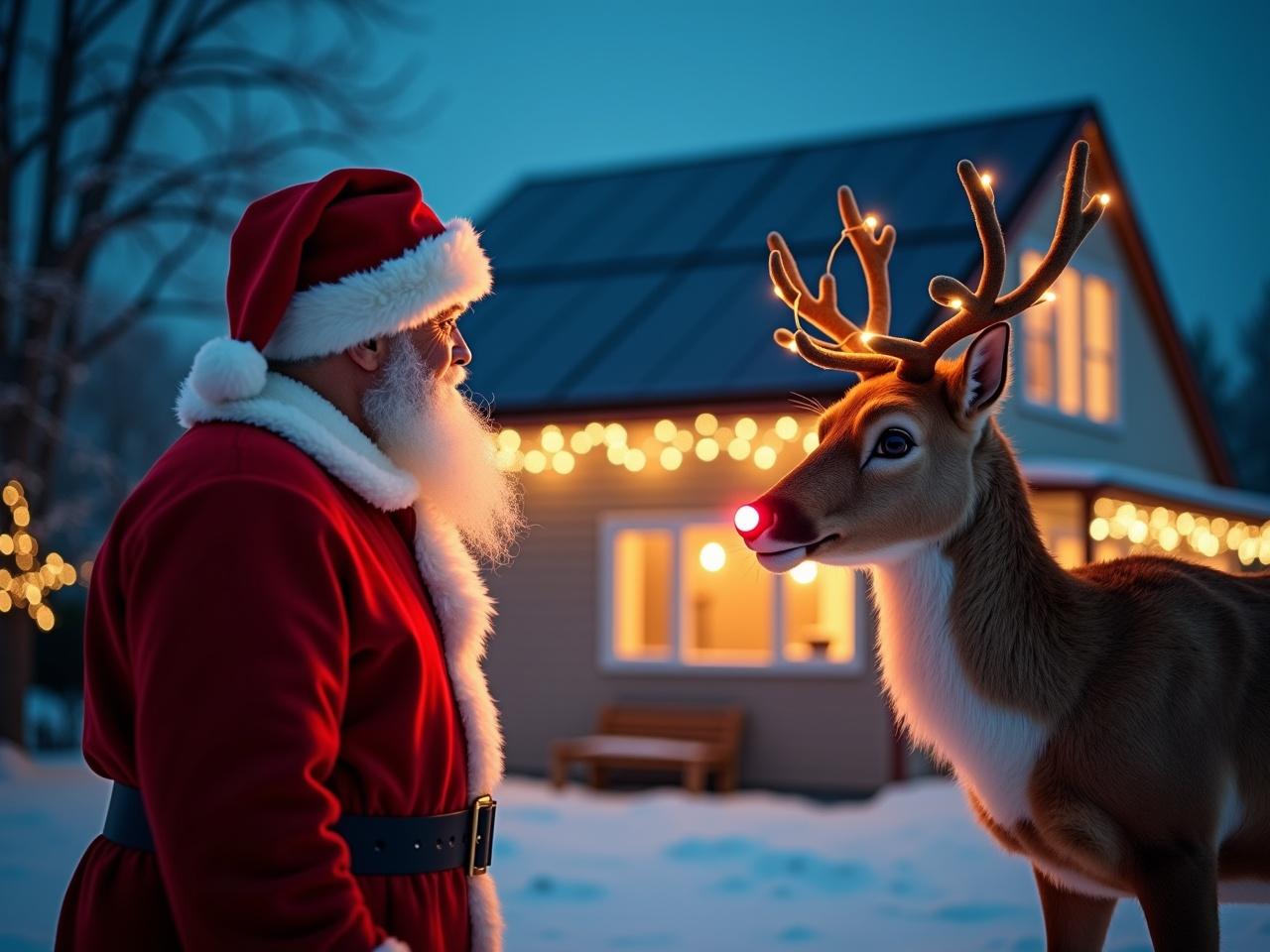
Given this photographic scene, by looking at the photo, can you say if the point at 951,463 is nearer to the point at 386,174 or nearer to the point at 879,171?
the point at 386,174

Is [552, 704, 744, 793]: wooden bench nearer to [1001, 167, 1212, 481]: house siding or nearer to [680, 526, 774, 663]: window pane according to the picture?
[1001, 167, 1212, 481]: house siding

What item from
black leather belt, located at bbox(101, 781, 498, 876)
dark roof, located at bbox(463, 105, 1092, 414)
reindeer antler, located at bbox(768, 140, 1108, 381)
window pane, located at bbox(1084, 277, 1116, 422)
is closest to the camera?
black leather belt, located at bbox(101, 781, 498, 876)

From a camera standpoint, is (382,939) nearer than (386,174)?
Yes

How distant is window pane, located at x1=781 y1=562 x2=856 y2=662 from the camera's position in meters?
12.5

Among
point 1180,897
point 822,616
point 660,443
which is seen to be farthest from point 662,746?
point 1180,897

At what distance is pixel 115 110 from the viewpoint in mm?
15211

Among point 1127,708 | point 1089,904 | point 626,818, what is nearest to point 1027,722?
point 1127,708

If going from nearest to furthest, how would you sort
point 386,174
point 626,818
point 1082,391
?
point 386,174, point 626,818, point 1082,391

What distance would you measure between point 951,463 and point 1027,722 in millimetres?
597

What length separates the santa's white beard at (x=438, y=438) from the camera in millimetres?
2744

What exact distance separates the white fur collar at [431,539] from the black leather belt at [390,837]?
0.09m

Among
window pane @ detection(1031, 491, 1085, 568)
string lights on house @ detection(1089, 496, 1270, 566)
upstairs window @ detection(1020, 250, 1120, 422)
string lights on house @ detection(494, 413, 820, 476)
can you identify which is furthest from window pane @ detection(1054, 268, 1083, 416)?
string lights on house @ detection(494, 413, 820, 476)

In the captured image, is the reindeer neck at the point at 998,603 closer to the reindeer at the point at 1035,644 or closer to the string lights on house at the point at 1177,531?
the reindeer at the point at 1035,644

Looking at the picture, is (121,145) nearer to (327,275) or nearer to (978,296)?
(978,296)
